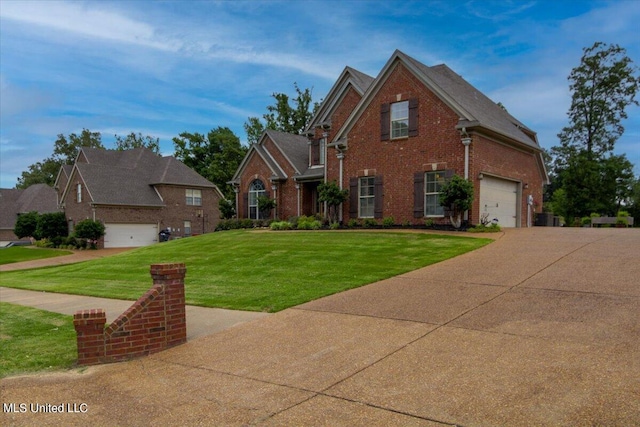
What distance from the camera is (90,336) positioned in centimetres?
554

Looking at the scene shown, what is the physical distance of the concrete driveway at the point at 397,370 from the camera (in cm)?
379

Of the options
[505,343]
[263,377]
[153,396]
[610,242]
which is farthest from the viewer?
[610,242]

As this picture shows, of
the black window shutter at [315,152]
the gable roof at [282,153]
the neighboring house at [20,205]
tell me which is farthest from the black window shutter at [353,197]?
the neighboring house at [20,205]

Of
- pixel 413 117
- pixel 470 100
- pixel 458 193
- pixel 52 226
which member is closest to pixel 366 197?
pixel 413 117

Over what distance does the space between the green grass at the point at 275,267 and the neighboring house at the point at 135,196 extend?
60.8 ft

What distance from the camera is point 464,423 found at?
3498 mm

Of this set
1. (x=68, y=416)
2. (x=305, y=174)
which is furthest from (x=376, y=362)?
(x=305, y=174)

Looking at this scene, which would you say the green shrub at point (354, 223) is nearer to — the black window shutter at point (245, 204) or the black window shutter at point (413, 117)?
the black window shutter at point (413, 117)

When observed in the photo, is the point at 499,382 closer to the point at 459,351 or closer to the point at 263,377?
the point at 459,351

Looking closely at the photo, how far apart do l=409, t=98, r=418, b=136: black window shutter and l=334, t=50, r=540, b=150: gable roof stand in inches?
34.9

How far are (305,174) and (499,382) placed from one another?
22299mm

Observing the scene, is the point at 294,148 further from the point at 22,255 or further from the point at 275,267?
the point at 22,255

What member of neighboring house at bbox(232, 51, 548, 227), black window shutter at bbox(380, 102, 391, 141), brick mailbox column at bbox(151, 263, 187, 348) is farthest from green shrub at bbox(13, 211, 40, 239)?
brick mailbox column at bbox(151, 263, 187, 348)

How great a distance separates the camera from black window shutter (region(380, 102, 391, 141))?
1974 cm
